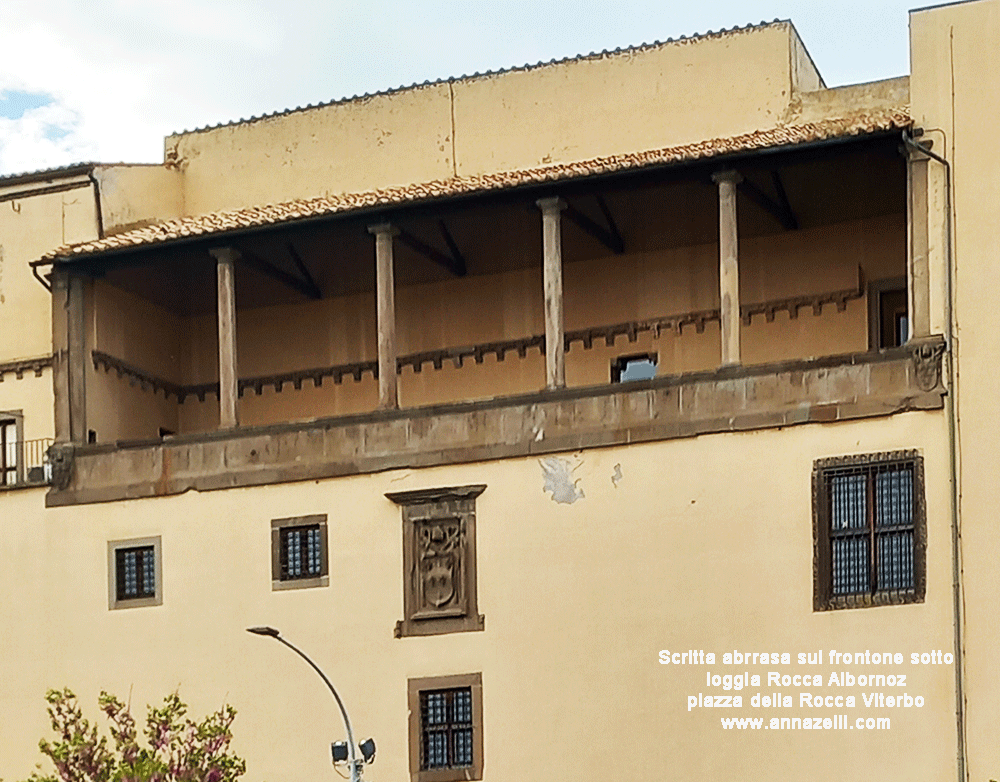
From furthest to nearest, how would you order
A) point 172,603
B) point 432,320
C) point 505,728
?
1. point 432,320
2. point 172,603
3. point 505,728

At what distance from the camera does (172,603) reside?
145 ft

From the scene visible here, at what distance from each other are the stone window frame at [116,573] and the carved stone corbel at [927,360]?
41.2ft

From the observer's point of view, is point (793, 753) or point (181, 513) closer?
point (793, 753)

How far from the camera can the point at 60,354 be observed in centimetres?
4650

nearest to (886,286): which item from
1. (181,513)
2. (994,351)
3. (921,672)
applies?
(994,351)

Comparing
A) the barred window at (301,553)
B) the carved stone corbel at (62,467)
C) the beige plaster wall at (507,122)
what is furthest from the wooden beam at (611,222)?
the carved stone corbel at (62,467)

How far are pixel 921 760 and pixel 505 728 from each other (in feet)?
→ 20.9

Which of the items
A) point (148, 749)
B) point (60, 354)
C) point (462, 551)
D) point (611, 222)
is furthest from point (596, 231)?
point (148, 749)

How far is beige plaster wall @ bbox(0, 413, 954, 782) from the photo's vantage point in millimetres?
39719

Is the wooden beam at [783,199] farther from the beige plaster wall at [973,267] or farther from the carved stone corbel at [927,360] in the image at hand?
the carved stone corbel at [927,360]

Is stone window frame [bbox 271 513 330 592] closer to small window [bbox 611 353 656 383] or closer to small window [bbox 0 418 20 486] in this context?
small window [bbox 0 418 20 486]

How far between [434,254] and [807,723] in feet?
36.4

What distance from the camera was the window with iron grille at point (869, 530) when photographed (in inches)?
1555

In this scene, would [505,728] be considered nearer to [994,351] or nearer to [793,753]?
[793,753]
